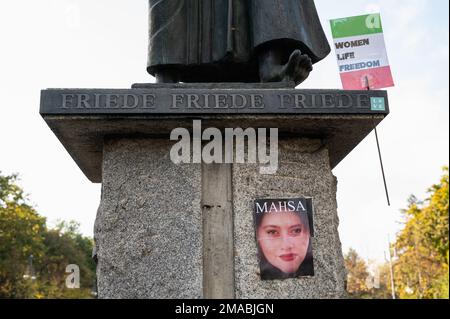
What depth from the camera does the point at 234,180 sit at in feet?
11.1

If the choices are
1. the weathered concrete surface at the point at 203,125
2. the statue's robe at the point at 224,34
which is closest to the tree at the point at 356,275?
the statue's robe at the point at 224,34

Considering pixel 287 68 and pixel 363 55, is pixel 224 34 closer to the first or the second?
pixel 287 68

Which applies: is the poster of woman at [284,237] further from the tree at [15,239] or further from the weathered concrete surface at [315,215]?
the tree at [15,239]

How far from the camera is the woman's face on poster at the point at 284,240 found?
3227 millimetres

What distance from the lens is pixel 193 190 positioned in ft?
11.0

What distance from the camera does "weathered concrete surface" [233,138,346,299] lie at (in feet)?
10.4

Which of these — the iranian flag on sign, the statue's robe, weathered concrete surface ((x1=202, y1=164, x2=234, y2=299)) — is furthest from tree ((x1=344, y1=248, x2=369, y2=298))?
weathered concrete surface ((x1=202, y1=164, x2=234, y2=299))

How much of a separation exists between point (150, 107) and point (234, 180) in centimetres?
71

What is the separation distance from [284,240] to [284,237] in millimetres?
19

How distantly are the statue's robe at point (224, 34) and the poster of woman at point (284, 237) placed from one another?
1170 millimetres

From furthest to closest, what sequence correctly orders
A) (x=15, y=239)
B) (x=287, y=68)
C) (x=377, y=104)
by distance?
1. (x=15, y=239)
2. (x=287, y=68)
3. (x=377, y=104)

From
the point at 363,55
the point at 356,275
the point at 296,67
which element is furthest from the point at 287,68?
the point at 356,275
